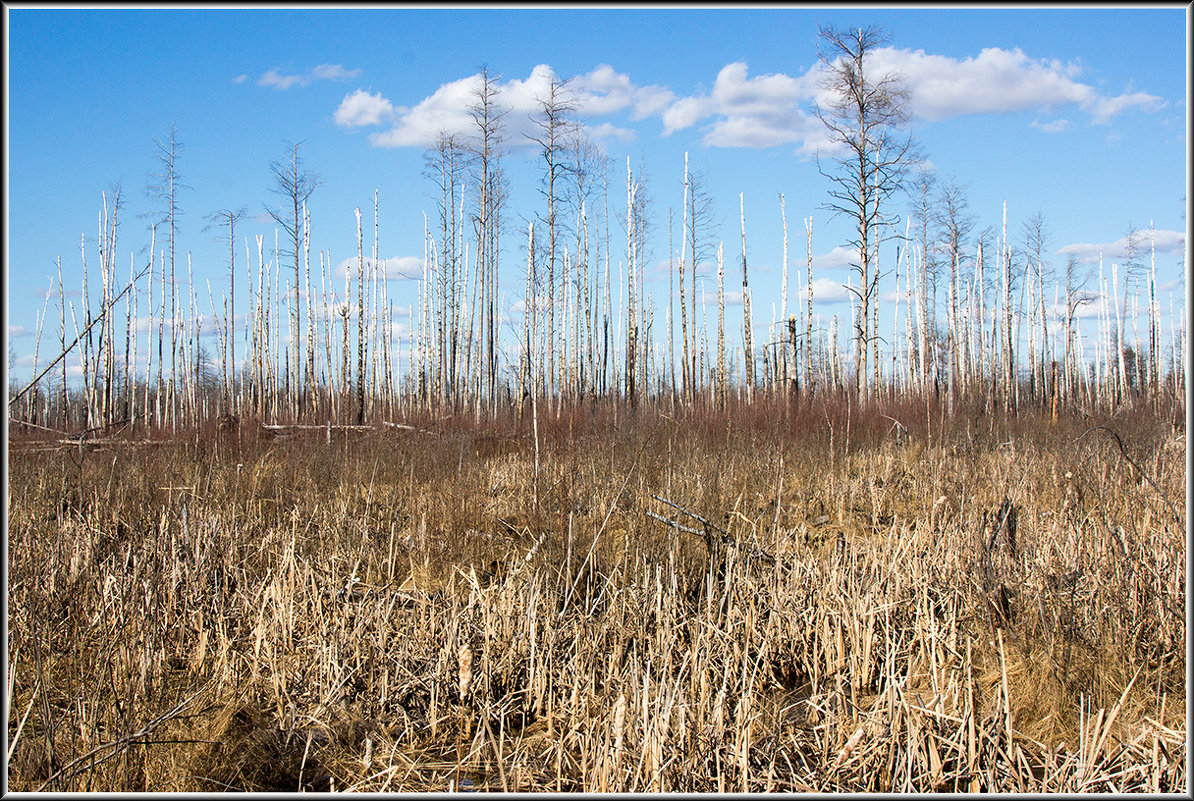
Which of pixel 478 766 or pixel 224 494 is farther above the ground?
pixel 224 494

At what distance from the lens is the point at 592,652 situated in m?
3.13

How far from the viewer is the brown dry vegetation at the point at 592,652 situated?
7.77 feet

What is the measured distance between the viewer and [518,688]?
3201 mm

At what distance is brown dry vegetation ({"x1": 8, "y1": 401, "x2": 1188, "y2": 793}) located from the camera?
7.77ft

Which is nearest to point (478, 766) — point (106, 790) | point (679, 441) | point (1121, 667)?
point (106, 790)

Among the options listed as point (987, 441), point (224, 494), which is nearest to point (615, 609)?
point (224, 494)

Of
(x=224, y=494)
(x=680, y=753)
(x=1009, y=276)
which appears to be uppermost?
(x=1009, y=276)

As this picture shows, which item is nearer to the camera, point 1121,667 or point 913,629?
point 1121,667

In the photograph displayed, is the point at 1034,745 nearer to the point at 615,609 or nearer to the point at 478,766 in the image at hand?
the point at 615,609

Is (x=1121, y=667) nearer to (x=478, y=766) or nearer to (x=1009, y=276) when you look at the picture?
(x=478, y=766)

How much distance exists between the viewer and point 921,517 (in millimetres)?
5617

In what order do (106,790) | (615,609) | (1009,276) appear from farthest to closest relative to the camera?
1. (1009,276)
2. (615,609)
3. (106,790)

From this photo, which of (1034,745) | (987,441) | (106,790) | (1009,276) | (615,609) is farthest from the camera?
(1009,276)

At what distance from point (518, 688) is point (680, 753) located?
109cm
